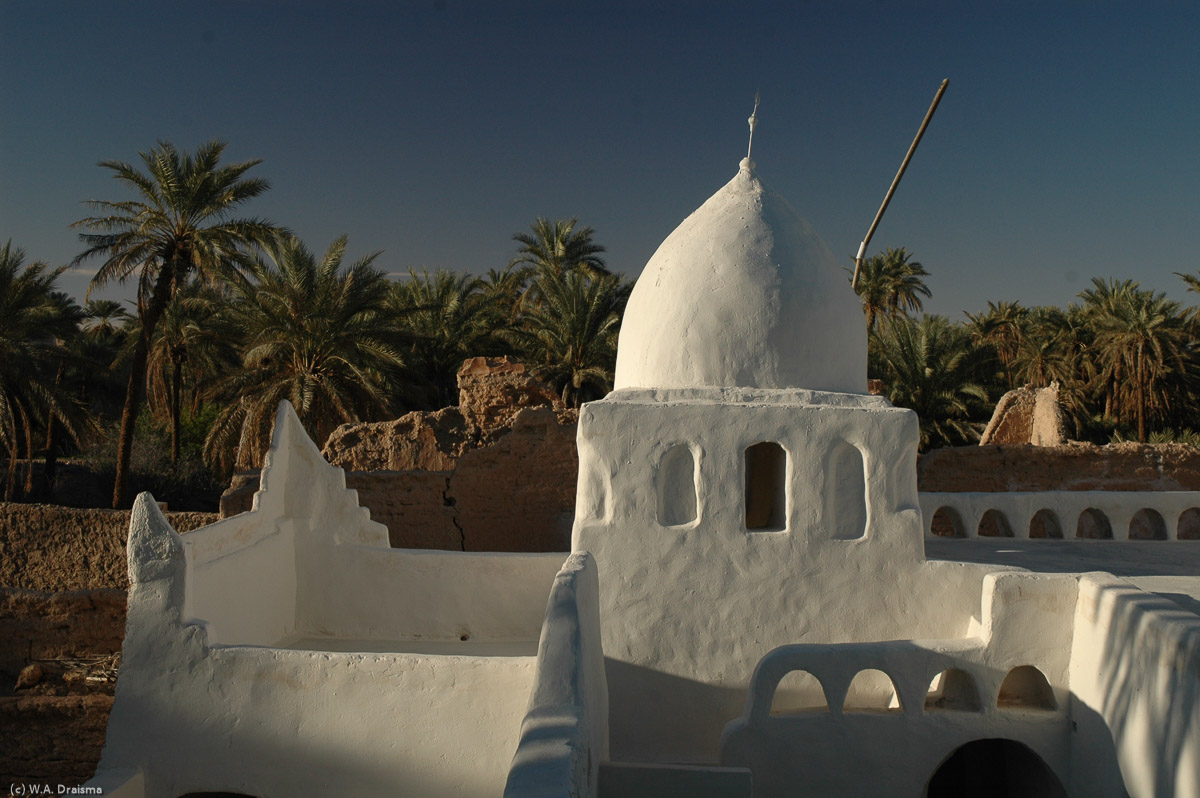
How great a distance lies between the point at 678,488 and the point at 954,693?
2.34m

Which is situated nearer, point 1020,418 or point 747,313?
point 747,313

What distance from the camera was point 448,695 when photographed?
490cm

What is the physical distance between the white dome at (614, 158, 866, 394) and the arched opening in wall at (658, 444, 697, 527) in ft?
1.78

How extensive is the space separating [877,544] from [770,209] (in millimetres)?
2631

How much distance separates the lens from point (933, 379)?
19203mm

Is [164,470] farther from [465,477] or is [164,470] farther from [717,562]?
[717,562]

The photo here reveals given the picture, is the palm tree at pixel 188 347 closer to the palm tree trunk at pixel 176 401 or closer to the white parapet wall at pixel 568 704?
the palm tree trunk at pixel 176 401

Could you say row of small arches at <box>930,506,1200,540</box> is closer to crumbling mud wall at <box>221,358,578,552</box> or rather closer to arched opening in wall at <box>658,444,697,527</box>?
arched opening in wall at <box>658,444,697,527</box>

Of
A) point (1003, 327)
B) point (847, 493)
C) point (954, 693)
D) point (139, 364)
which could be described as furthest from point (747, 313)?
point (1003, 327)

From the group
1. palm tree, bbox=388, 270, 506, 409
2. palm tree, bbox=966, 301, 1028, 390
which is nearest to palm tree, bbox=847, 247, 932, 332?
palm tree, bbox=966, 301, 1028, 390

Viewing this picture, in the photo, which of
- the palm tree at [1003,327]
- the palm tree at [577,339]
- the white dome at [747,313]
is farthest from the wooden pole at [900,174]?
the palm tree at [1003,327]

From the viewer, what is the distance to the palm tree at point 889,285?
24812 millimetres

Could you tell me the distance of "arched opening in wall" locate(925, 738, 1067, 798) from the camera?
7.02 metres

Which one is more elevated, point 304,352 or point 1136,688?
point 304,352
